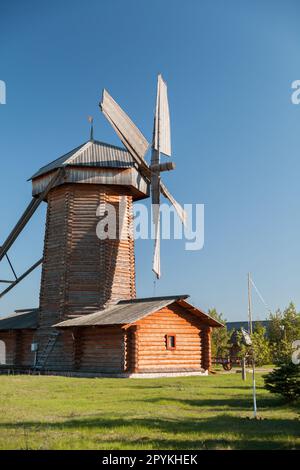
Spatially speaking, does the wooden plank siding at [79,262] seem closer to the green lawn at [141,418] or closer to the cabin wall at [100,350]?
the cabin wall at [100,350]

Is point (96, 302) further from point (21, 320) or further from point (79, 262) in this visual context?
point (21, 320)

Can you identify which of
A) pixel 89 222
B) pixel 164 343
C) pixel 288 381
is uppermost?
pixel 89 222

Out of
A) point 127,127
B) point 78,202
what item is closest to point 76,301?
point 78,202

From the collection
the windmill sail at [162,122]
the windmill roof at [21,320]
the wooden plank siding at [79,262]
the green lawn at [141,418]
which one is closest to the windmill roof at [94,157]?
the wooden plank siding at [79,262]

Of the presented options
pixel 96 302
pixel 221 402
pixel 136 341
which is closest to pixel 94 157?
pixel 96 302

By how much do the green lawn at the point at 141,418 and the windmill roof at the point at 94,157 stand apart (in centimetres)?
1333

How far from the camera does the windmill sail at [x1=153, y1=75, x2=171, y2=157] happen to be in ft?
95.0

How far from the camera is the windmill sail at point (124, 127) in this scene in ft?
87.5

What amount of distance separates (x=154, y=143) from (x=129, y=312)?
10.8m

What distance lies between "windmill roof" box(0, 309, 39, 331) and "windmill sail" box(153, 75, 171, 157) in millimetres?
12454

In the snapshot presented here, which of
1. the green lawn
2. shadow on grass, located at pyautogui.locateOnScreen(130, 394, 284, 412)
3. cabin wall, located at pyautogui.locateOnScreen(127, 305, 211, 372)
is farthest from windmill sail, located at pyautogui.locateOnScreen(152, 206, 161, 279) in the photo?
shadow on grass, located at pyautogui.locateOnScreen(130, 394, 284, 412)

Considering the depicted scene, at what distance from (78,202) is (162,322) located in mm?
8010

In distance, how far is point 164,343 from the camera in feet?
77.9
